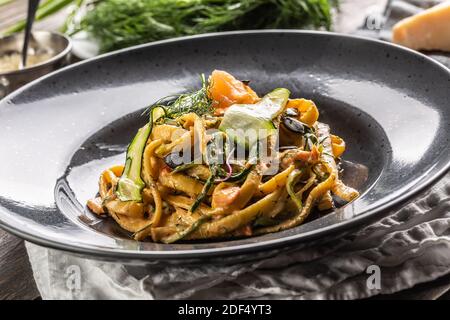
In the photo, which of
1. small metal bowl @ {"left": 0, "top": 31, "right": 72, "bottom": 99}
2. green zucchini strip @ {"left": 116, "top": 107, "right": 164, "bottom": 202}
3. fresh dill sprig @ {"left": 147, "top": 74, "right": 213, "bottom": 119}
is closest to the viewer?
green zucchini strip @ {"left": 116, "top": 107, "right": 164, "bottom": 202}

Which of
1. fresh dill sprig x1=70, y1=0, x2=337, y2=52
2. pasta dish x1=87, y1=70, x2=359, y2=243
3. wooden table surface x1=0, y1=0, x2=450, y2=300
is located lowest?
wooden table surface x1=0, y1=0, x2=450, y2=300

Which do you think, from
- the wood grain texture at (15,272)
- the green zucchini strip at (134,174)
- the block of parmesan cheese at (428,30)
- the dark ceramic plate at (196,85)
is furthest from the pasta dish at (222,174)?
the block of parmesan cheese at (428,30)

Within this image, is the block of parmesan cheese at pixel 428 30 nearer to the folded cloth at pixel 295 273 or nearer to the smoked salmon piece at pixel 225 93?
the smoked salmon piece at pixel 225 93

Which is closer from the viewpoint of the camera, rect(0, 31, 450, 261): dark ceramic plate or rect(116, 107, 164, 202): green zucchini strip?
rect(0, 31, 450, 261): dark ceramic plate

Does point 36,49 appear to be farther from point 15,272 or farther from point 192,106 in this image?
point 15,272

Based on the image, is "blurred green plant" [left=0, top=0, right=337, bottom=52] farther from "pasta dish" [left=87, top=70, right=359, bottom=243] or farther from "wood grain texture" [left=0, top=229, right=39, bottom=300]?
"wood grain texture" [left=0, top=229, right=39, bottom=300]

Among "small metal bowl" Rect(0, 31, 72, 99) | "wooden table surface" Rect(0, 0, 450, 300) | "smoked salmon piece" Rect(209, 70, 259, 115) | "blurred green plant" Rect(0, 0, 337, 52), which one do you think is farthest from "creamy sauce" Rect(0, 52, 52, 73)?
"smoked salmon piece" Rect(209, 70, 259, 115)
